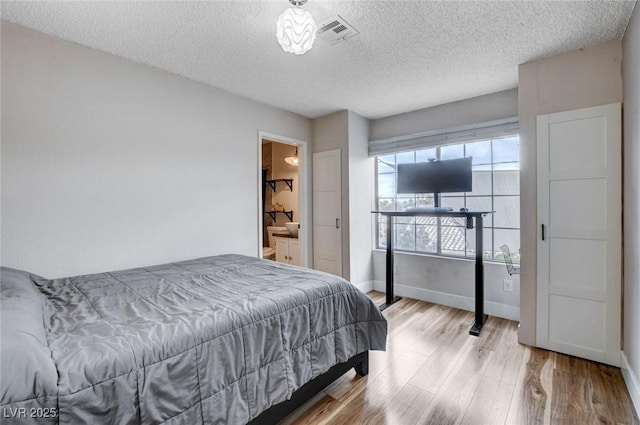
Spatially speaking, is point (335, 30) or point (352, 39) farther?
point (352, 39)

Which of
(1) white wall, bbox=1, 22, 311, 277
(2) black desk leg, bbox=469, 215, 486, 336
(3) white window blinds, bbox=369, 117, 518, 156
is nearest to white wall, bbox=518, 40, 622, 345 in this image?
(2) black desk leg, bbox=469, 215, 486, 336

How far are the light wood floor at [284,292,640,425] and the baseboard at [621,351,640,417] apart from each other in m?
0.03

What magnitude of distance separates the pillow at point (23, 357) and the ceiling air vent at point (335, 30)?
2.20 m

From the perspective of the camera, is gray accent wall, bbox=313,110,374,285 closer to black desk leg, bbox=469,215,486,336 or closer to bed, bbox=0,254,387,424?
black desk leg, bbox=469,215,486,336

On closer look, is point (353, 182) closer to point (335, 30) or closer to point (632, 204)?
point (335, 30)

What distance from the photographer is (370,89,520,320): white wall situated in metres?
3.20

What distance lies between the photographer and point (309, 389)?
179 centimetres

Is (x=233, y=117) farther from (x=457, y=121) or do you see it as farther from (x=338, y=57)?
(x=457, y=121)

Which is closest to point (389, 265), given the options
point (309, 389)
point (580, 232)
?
point (580, 232)

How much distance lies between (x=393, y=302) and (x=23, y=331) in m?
3.40

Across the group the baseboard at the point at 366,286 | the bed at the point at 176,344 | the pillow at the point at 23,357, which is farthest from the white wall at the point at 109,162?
the baseboard at the point at 366,286

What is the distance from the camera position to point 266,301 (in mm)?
1632

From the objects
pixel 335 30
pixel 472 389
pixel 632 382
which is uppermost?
pixel 335 30

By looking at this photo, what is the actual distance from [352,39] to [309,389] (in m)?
2.43
